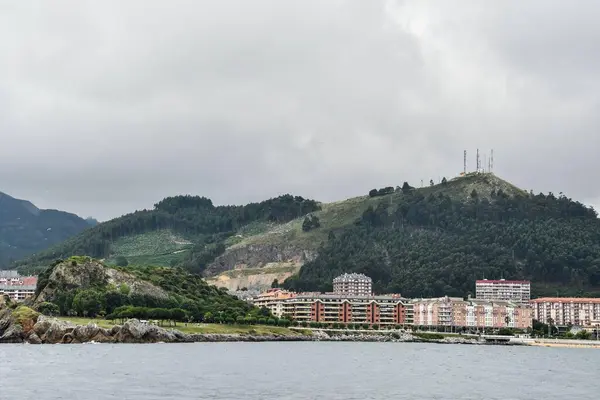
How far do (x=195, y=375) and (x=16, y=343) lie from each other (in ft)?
250

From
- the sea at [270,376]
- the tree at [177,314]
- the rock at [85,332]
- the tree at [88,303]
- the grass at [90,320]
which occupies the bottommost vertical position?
the sea at [270,376]

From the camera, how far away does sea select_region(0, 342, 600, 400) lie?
78.9 m

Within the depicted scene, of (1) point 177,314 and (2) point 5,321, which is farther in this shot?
(1) point 177,314

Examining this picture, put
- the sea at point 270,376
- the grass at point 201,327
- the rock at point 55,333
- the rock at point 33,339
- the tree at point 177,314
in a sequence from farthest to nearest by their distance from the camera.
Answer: the tree at point 177,314
the grass at point 201,327
the rock at point 55,333
the rock at point 33,339
the sea at point 270,376

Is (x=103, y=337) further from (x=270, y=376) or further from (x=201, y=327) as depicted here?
(x=270, y=376)

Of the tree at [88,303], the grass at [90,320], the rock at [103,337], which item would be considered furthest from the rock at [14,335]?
the tree at [88,303]

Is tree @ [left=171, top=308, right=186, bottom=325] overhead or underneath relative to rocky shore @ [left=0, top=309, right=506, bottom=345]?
overhead

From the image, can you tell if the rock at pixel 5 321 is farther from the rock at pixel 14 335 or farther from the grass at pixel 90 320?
the grass at pixel 90 320

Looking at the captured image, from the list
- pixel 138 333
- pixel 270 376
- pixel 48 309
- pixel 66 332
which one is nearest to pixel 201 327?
pixel 138 333

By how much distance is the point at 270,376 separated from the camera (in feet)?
314

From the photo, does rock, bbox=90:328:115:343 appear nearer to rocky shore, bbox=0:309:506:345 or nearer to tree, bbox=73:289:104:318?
rocky shore, bbox=0:309:506:345

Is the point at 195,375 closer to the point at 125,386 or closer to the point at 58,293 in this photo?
the point at 125,386

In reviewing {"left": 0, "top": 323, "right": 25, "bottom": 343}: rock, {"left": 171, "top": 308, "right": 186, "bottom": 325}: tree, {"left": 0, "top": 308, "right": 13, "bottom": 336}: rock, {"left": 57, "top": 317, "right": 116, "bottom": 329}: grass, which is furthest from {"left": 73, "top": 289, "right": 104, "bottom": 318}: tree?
{"left": 0, "top": 323, "right": 25, "bottom": 343}: rock

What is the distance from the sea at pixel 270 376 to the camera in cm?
7888
